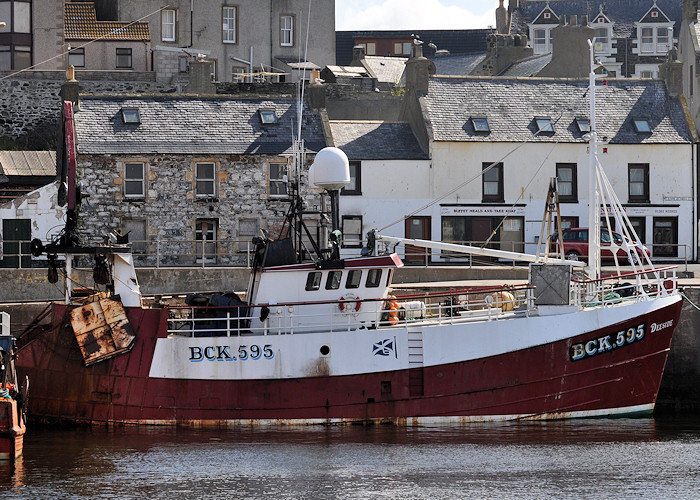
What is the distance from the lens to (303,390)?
28750mm

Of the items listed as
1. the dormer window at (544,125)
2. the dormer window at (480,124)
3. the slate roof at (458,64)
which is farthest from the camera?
the slate roof at (458,64)

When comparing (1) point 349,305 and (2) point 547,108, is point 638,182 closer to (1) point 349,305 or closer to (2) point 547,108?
(2) point 547,108

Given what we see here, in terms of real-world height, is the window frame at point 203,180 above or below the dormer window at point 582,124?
below

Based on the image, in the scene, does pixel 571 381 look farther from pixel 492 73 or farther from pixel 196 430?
pixel 492 73

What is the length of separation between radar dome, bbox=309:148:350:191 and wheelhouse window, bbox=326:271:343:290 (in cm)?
210

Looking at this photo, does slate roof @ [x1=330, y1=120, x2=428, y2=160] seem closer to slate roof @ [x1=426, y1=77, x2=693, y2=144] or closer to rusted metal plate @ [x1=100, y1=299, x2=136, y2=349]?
slate roof @ [x1=426, y1=77, x2=693, y2=144]

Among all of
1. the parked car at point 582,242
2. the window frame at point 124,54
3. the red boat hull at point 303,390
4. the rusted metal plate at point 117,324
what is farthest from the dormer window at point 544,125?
the rusted metal plate at point 117,324

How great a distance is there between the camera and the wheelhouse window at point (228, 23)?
6122 cm

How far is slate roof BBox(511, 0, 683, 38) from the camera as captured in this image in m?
76.8

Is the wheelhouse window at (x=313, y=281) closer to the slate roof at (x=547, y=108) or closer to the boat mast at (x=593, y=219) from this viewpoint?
the boat mast at (x=593, y=219)

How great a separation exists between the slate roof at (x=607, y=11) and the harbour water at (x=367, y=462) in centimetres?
5064

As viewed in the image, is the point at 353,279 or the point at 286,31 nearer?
the point at 353,279

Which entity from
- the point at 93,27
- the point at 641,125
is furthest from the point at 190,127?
the point at 93,27

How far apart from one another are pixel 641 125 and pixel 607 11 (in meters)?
32.9
